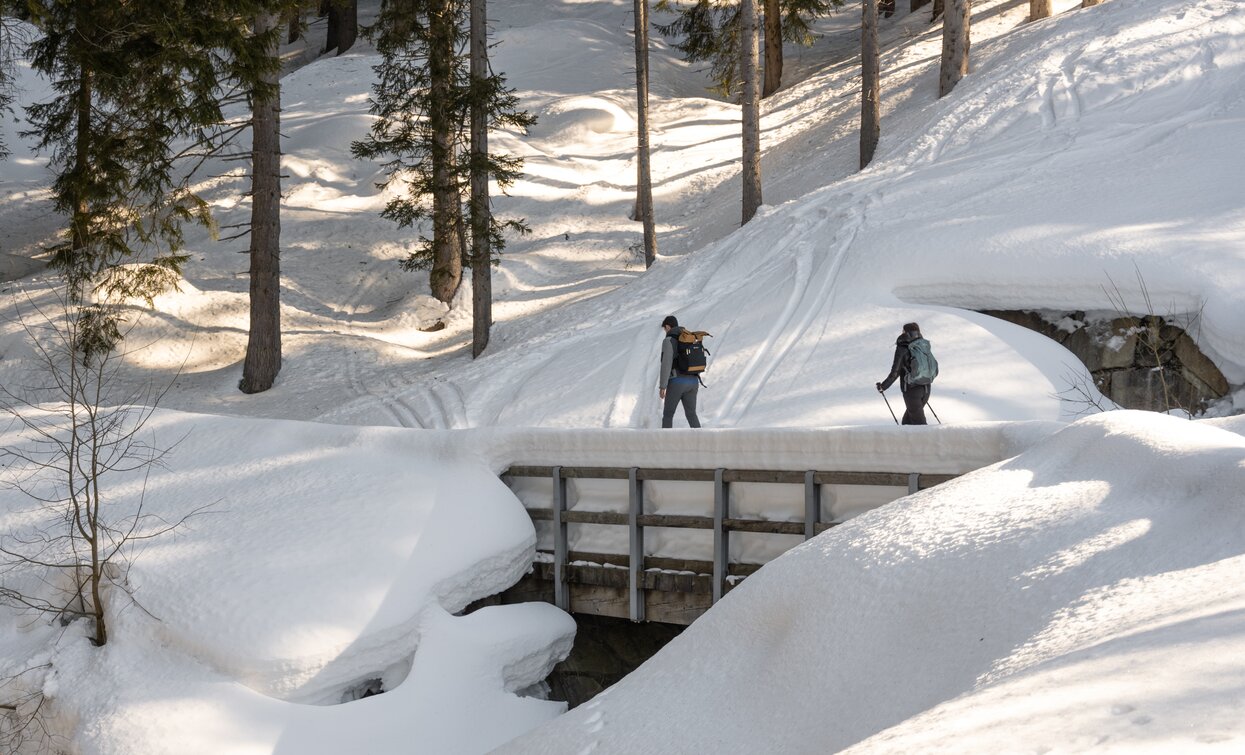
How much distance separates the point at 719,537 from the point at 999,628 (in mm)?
4307

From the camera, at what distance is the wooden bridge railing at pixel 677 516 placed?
7855 millimetres

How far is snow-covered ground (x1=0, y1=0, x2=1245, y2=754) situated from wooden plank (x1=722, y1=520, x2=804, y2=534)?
1.56 ft

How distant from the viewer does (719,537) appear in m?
8.41

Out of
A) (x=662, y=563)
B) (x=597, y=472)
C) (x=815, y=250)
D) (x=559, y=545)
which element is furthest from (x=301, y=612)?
(x=815, y=250)

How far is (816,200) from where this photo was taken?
59.2 feet

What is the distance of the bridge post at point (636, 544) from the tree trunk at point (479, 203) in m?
9.75

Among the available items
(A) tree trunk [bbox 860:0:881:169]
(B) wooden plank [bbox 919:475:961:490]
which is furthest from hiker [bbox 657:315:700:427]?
(A) tree trunk [bbox 860:0:881:169]

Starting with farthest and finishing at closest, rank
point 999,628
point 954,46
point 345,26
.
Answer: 1. point 345,26
2. point 954,46
3. point 999,628

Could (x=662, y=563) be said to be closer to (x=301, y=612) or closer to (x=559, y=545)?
(x=559, y=545)

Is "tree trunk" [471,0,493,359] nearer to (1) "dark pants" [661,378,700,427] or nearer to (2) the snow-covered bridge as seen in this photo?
(1) "dark pants" [661,378,700,427]

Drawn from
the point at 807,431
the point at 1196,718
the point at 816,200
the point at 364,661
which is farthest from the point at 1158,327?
the point at 1196,718

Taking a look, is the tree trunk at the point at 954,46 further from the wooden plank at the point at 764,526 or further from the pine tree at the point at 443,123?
the wooden plank at the point at 764,526

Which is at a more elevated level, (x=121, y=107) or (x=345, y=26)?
(x=345, y=26)

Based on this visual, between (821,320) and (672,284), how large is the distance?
437 cm
